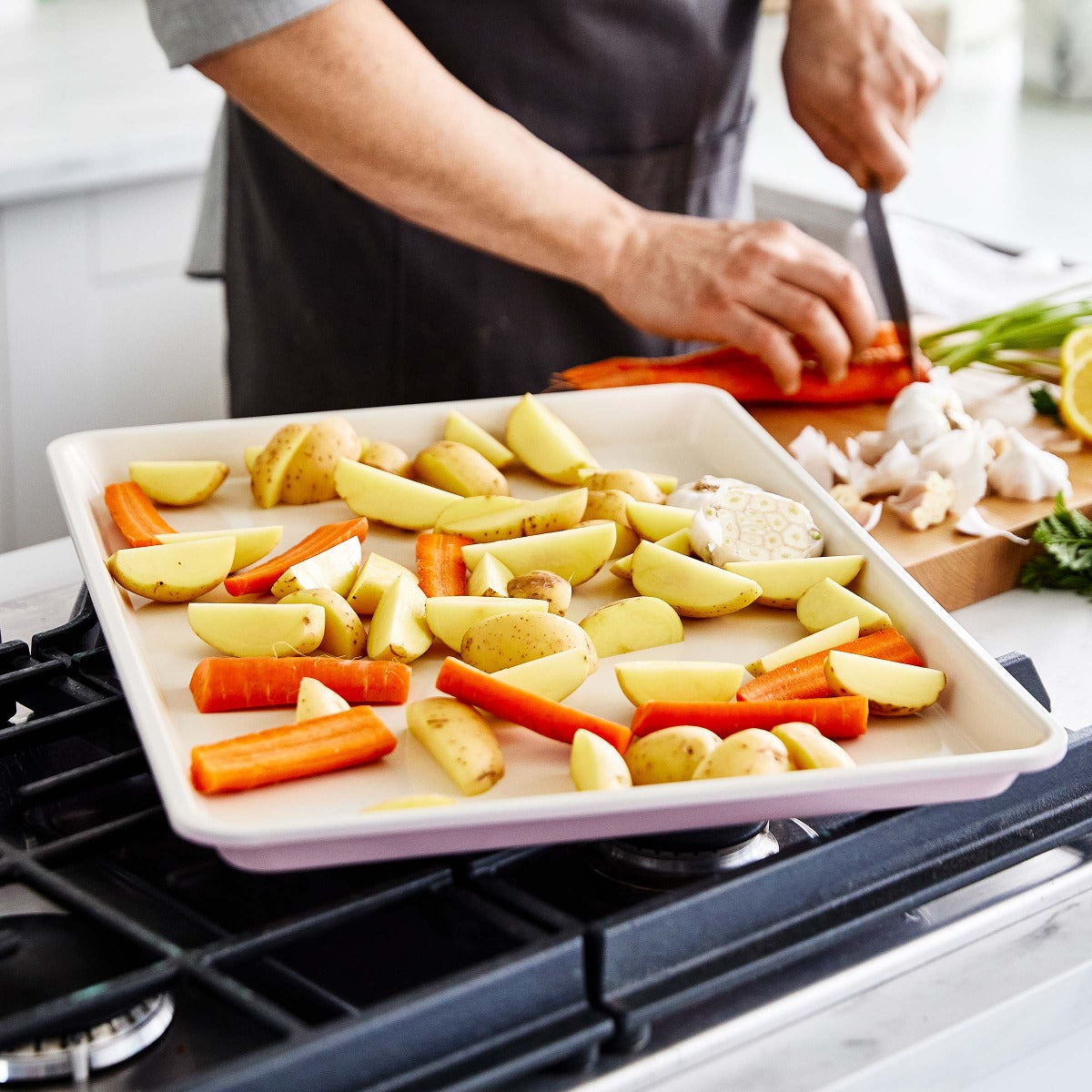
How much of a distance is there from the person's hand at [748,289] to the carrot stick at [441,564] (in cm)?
50

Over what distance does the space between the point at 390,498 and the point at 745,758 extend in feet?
1.50

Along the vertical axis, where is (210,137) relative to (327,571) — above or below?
above

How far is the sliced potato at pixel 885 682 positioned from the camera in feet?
2.70

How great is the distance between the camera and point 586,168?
1.70 meters

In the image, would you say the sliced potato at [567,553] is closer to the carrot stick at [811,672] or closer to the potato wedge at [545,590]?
the potato wedge at [545,590]

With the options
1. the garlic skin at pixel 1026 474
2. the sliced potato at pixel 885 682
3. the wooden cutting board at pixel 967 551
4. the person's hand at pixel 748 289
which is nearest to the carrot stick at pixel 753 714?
the sliced potato at pixel 885 682

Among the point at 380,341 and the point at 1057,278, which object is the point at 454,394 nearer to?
the point at 380,341

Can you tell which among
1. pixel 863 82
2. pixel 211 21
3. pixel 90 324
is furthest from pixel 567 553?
pixel 90 324

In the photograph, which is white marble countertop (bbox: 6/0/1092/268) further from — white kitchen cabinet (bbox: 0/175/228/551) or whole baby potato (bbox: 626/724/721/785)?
whole baby potato (bbox: 626/724/721/785)

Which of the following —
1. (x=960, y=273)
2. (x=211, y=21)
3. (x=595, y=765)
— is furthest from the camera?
(x=960, y=273)

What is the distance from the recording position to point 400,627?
0.89m

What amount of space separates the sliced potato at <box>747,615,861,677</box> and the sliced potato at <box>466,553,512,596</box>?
0.18m

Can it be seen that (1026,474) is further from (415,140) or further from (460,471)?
(415,140)

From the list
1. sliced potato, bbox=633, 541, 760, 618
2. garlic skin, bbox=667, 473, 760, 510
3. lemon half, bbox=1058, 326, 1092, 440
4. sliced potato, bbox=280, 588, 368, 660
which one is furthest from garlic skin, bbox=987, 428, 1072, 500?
sliced potato, bbox=280, 588, 368, 660
